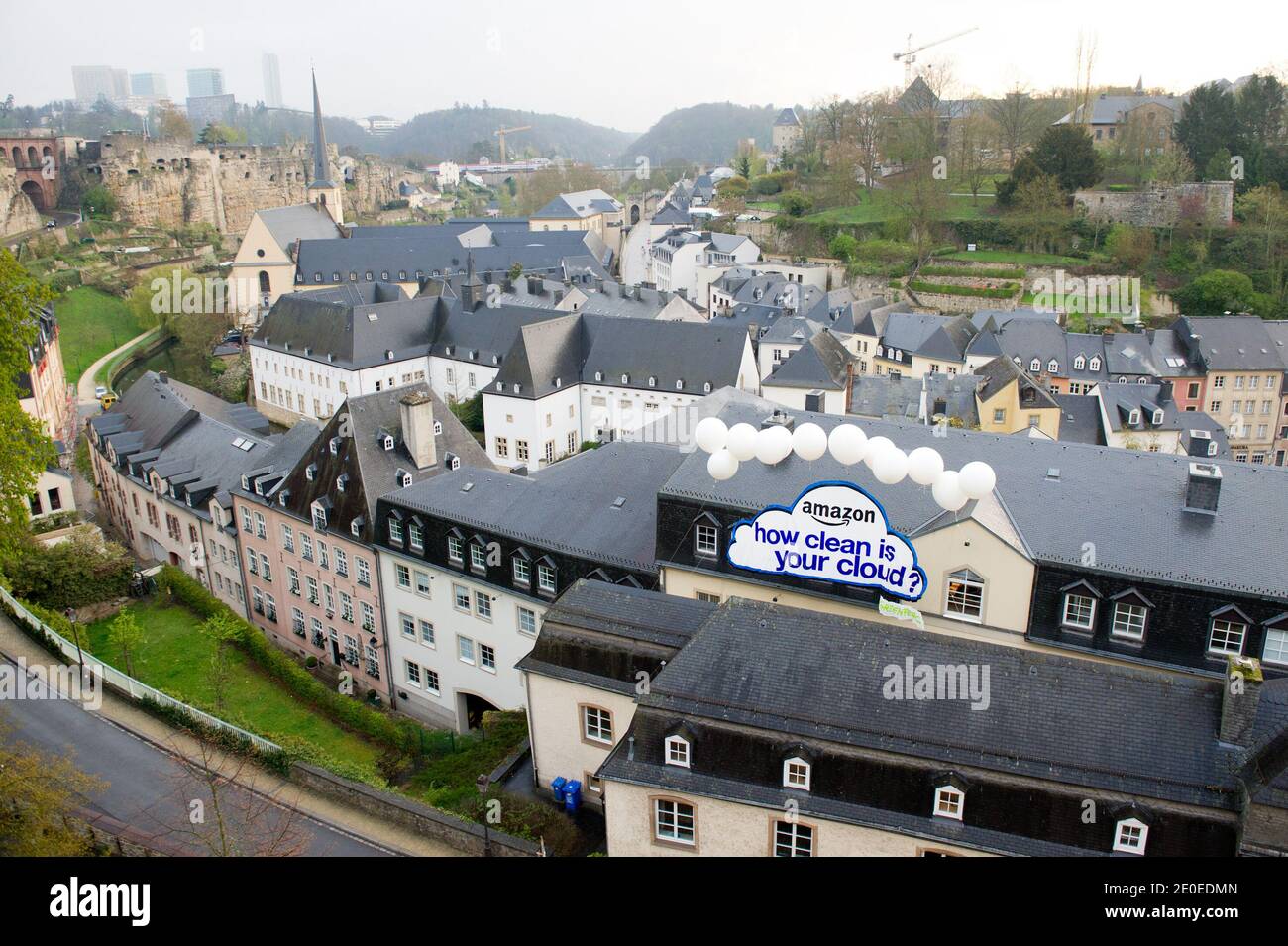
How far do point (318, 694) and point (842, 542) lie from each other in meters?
15.2

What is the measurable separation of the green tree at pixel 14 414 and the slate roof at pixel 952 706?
631 inches

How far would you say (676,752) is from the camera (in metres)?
14.9

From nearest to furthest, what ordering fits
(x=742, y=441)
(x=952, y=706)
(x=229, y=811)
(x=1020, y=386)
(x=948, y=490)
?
(x=952, y=706) < (x=948, y=490) < (x=742, y=441) < (x=229, y=811) < (x=1020, y=386)

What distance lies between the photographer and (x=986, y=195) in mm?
82125

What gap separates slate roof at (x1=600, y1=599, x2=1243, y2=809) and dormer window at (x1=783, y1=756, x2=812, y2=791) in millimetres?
280

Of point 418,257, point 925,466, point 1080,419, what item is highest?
point 418,257

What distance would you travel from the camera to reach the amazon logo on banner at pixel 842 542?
1662 cm

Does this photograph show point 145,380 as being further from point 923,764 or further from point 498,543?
point 923,764

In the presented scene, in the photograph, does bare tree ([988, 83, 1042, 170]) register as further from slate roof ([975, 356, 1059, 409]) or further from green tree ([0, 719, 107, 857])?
green tree ([0, 719, 107, 857])

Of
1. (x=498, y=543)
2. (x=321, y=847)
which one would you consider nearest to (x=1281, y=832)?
(x=321, y=847)

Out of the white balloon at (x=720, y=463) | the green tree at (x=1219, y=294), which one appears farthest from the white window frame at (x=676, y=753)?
the green tree at (x=1219, y=294)

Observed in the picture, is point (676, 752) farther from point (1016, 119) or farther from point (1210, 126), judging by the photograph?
point (1016, 119)

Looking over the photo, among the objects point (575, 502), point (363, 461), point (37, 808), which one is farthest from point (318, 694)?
point (37, 808)
